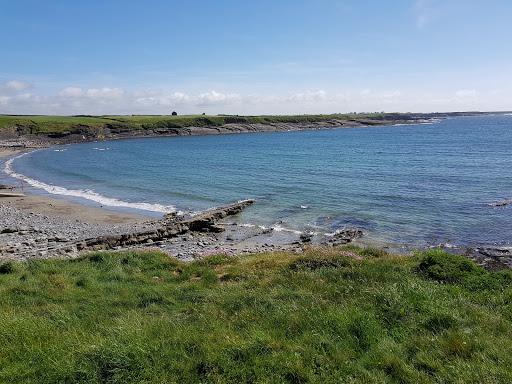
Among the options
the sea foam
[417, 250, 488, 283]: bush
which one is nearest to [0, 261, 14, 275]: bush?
[417, 250, 488, 283]: bush

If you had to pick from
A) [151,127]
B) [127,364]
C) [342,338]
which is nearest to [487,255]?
[342,338]

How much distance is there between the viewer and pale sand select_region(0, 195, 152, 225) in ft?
128

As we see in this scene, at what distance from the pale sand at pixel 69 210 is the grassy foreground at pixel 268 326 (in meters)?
22.6

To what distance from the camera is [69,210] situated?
4356 centimetres

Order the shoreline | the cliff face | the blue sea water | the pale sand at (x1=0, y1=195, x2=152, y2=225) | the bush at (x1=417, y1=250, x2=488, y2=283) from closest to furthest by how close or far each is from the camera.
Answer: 1. the bush at (x1=417, y1=250, x2=488, y2=283)
2. the shoreline
3. the blue sea water
4. the pale sand at (x1=0, y1=195, x2=152, y2=225)
5. the cliff face

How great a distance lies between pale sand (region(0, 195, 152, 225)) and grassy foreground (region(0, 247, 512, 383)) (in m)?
22.6

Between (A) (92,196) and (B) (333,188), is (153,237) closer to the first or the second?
(A) (92,196)

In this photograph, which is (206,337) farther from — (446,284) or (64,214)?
(64,214)

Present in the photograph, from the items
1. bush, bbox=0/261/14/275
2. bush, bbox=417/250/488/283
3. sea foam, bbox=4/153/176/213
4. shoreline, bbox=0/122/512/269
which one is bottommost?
sea foam, bbox=4/153/176/213

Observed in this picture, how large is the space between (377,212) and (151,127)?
161 metres

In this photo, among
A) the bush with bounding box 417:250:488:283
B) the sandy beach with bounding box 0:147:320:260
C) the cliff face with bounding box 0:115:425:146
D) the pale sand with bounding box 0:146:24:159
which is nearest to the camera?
the bush with bounding box 417:250:488:283

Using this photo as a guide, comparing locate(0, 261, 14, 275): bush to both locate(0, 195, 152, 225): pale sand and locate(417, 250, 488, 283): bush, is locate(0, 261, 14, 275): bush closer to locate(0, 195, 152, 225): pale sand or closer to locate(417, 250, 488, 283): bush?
locate(417, 250, 488, 283): bush

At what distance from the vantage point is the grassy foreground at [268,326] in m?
8.54

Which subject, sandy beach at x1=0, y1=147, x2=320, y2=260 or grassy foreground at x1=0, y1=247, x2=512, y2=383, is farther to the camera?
sandy beach at x1=0, y1=147, x2=320, y2=260
